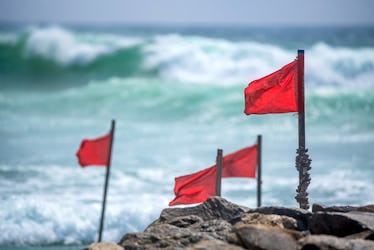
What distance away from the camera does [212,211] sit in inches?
461

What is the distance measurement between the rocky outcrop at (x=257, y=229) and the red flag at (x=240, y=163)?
270 cm

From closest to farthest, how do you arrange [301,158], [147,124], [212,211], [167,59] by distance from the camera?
[212,211] → [301,158] → [147,124] → [167,59]

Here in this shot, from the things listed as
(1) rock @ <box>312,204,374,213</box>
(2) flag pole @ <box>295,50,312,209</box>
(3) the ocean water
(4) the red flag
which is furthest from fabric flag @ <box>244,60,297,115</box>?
(4) the red flag

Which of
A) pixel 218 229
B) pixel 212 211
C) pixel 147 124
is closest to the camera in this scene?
pixel 218 229

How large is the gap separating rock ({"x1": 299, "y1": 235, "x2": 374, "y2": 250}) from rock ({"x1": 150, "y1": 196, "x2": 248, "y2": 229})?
196 centimetres

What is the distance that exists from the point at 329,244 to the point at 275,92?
3.47m

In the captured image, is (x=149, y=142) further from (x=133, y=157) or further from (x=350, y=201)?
(x=350, y=201)

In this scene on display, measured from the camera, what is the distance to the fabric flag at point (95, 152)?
16.7 metres

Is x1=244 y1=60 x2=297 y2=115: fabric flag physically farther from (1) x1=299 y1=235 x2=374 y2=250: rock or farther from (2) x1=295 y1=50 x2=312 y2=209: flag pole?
(1) x1=299 y1=235 x2=374 y2=250: rock

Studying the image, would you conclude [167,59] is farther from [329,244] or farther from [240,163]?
[329,244]

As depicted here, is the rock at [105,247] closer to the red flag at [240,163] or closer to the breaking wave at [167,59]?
the red flag at [240,163]

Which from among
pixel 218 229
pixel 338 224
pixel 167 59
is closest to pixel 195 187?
pixel 218 229

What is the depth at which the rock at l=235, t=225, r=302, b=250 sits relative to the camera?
990 cm

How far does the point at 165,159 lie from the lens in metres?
26.0
